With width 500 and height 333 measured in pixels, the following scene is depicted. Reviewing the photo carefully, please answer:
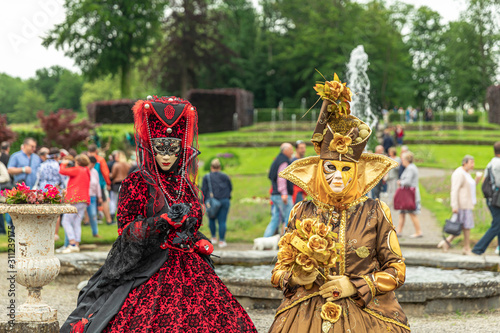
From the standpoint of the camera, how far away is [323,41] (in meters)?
51.2

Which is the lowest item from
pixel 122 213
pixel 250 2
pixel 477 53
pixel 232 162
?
pixel 232 162

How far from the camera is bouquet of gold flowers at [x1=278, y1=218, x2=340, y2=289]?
315 centimetres

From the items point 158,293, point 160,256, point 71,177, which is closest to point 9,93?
point 71,177

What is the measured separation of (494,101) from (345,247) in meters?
38.3

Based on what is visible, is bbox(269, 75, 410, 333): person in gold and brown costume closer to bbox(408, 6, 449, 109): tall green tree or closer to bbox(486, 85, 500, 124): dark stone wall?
bbox(486, 85, 500, 124): dark stone wall

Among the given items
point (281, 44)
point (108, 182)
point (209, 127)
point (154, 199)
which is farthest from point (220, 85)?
point (154, 199)

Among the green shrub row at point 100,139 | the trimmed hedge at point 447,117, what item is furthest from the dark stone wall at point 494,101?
the green shrub row at point 100,139

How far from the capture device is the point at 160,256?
13.7 ft

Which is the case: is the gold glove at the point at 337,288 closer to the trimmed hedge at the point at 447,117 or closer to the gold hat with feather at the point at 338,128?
the gold hat with feather at the point at 338,128

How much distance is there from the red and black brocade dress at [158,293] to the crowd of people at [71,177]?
515 cm

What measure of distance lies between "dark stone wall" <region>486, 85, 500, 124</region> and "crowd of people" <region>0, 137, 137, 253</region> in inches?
1182

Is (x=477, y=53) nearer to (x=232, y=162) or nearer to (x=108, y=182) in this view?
(x=232, y=162)

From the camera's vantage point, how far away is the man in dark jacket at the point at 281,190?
10594 mm

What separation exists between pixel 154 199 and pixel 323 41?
48.5m
